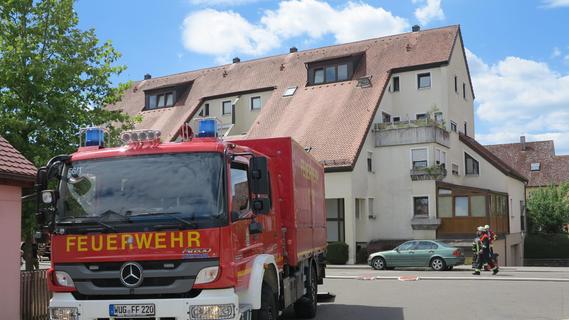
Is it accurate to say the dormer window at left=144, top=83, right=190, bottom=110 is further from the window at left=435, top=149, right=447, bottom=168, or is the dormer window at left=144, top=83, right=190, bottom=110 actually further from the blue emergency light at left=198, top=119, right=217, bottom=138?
the blue emergency light at left=198, top=119, right=217, bottom=138

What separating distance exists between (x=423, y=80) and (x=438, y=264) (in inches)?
569

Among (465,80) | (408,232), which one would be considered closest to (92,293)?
(408,232)

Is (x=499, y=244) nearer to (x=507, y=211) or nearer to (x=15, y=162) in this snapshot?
(x=507, y=211)

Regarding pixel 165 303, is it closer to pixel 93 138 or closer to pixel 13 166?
pixel 93 138

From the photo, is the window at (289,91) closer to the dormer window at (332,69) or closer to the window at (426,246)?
the dormer window at (332,69)

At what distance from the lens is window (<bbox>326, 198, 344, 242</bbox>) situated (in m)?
34.9

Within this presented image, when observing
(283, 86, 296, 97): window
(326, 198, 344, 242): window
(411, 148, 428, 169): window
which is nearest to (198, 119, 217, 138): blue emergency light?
(326, 198, 344, 242): window

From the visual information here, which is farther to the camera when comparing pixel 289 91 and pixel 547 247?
pixel 547 247

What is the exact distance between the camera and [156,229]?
726 centimetres

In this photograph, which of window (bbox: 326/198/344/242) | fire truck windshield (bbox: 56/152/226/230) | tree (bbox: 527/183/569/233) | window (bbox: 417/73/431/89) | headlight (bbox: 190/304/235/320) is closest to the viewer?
headlight (bbox: 190/304/235/320)

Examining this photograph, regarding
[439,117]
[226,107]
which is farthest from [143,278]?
[226,107]

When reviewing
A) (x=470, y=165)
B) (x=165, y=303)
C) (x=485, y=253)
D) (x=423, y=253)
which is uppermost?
(x=470, y=165)

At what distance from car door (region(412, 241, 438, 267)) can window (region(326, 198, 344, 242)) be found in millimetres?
8265

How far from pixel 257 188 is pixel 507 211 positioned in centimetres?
3428
